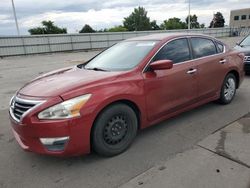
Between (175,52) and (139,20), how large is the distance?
86552 millimetres

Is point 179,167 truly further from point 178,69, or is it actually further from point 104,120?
point 178,69

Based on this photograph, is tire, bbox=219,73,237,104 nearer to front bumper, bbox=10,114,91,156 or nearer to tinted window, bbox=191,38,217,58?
tinted window, bbox=191,38,217,58

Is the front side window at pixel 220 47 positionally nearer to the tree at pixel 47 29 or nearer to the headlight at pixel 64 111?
the headlight at pixel 64 111

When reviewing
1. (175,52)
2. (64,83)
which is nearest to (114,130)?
(64,83)

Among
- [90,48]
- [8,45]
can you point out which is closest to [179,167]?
[8,45]

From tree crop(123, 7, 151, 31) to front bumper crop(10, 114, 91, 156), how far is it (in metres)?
86.5

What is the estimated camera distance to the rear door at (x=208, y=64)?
4.31 meters

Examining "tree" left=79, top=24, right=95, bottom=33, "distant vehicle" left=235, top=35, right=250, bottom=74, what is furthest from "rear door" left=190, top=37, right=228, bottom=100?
"tree" left=79, top=24, right=95, bottom=33

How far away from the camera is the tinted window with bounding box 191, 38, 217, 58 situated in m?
4.36

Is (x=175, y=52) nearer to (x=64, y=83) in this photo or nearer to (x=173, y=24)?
(x=64, y=83)

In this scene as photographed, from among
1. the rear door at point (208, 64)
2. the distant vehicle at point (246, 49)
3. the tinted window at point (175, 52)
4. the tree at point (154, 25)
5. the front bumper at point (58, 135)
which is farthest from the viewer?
the tree at point (154, 25)

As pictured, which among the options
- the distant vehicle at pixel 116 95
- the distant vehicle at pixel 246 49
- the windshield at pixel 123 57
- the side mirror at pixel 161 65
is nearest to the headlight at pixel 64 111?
the distant vehicle at pixel 116 95

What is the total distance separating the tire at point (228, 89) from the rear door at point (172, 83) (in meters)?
1.03

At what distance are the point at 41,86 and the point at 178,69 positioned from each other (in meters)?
2.09
